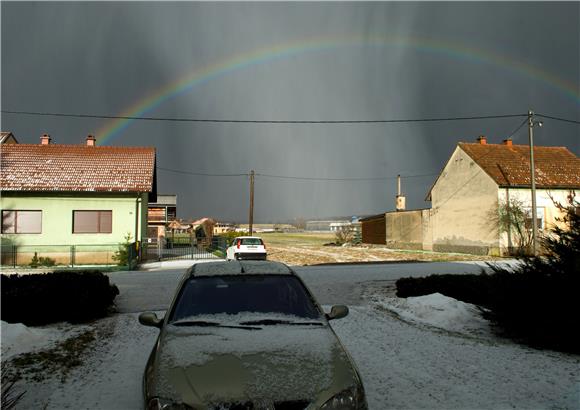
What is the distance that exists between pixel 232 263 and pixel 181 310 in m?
1.15

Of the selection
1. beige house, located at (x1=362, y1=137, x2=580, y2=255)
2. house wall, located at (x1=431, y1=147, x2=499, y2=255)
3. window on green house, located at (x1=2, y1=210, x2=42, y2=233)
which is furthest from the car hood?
house wall, located at (x1=431, y1=147, x2=499, y2=255)

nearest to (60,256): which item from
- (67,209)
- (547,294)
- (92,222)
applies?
(92,222)

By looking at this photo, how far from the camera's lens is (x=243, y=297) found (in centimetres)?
422

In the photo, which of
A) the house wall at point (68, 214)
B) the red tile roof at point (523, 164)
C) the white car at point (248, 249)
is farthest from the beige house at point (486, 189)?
the house wall at point (68, 214)

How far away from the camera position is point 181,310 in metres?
4.02

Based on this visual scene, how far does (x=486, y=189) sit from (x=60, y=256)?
26315mm

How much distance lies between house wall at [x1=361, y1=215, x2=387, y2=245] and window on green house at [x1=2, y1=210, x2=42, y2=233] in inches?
1121

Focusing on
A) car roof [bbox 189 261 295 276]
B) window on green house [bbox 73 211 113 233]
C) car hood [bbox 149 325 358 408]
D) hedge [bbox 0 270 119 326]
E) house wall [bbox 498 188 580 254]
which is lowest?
hedge [bbox 0 270 119 326]

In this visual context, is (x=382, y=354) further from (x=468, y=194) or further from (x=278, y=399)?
(x=468, y=194)

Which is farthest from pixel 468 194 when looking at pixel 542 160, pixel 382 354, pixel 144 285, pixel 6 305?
pixel 6 305

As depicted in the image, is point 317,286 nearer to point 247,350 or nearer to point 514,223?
point 247,350

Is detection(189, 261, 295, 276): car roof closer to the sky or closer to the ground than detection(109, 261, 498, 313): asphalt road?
closer to the sky

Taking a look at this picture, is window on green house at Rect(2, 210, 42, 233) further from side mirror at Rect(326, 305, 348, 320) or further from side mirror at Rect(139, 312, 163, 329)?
side mirror at Rect(326, 305, 348, 320)

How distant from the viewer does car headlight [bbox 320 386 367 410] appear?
2781 millimetres
